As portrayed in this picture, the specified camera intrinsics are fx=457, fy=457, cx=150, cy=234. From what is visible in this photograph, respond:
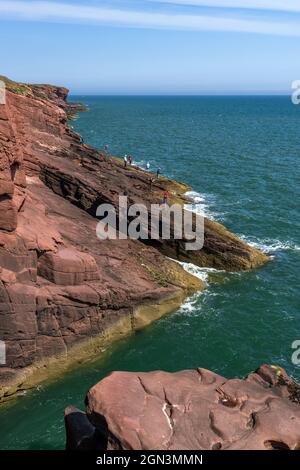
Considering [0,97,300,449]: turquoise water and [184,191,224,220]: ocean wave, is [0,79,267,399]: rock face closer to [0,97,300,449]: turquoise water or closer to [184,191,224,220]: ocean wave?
[0,97,300,449]: turquoise water

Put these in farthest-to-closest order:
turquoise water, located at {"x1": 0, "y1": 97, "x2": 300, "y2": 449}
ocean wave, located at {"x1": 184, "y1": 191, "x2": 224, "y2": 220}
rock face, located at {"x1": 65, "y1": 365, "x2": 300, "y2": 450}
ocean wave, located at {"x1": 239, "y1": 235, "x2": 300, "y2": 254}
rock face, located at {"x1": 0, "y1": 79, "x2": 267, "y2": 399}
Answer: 1. ocean wave, located at {"x1": 184, "y1": 191, "x2": 224, "y2": 220}
2. ocean wave, located at {"x1": 239, "y1": 235, "x2": 300, "y2": 254}
3. rock face, located at {"x1": 0, "y1": 79, "x2": 267, "y2": 399}
4. turquoise water, located at {"x1": 0, "y1": 97, "x2": 300, "y2": 449}
5. rock face, located at {"x1": 65, "y1": 365, "x2": 300, "y2": 450}

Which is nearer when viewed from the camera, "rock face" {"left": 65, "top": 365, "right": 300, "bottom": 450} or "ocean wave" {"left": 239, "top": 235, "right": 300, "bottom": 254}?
"rock face" {"left": 65, "top": 365, "right": 300, "bottom": 450}

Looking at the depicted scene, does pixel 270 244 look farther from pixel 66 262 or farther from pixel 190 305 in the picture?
pixel 66 262

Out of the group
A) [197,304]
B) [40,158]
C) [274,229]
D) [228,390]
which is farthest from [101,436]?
[274,229]

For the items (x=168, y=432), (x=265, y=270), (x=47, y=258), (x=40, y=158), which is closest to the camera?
(x=168, y=432)

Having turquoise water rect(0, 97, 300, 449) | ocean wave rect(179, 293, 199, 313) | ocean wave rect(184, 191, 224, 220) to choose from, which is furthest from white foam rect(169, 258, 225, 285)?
ocean wave rect(184, 191, 224, 220)

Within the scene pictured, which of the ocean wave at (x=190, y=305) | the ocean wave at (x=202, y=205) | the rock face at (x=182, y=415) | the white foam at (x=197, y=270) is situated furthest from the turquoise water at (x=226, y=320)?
the rock face at (x=182, y=415)
